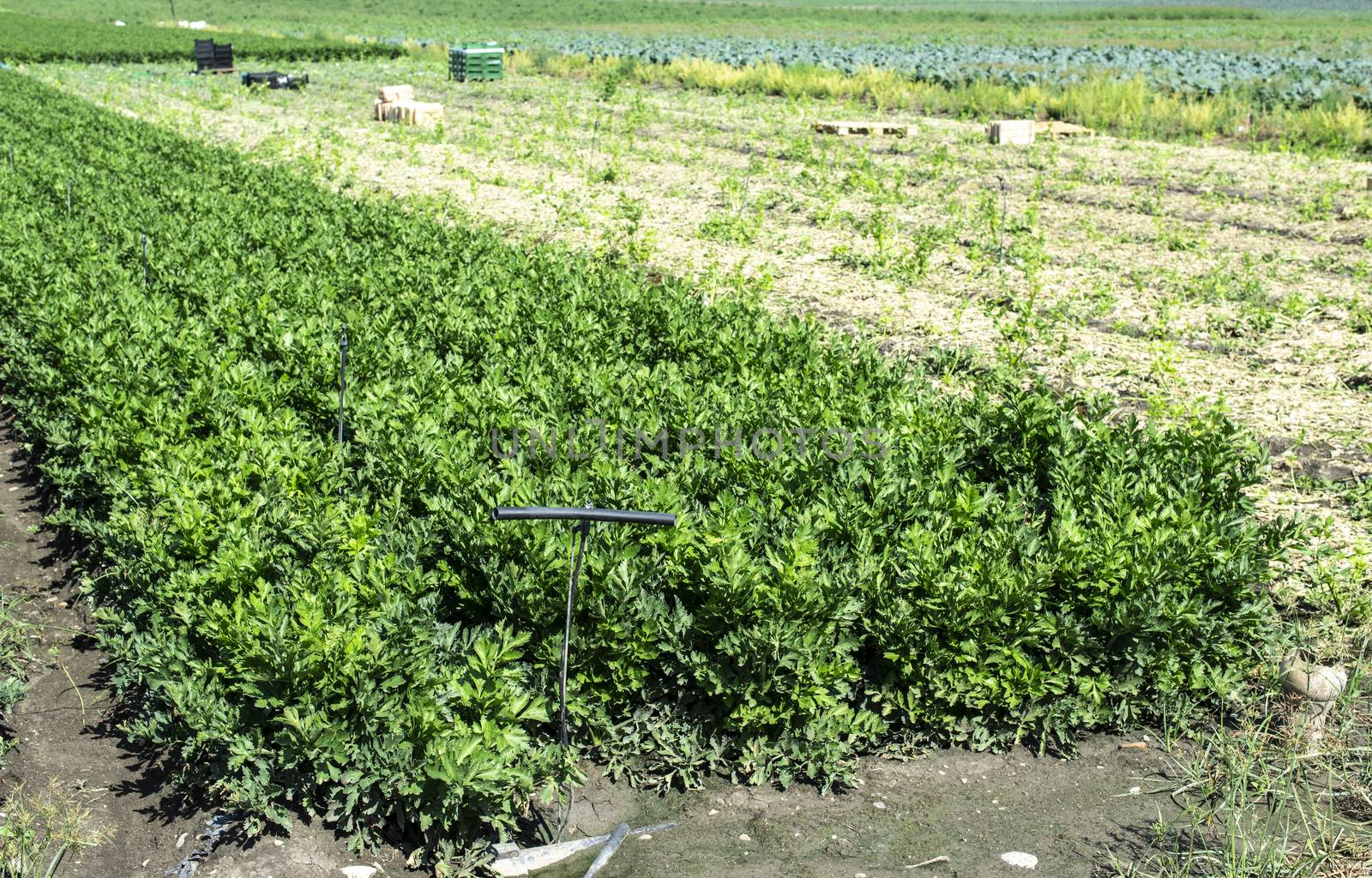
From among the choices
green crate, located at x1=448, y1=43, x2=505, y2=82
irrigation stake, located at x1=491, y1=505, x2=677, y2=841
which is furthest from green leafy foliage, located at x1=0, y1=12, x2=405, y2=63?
irrigation stake, located at x1=491, y1=505, x2=677, y2=841

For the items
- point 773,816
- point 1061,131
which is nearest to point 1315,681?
point 773,816

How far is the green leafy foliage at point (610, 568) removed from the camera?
416 centimetres

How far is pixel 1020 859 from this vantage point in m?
4.08

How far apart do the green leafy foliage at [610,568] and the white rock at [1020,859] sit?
0.63 metres

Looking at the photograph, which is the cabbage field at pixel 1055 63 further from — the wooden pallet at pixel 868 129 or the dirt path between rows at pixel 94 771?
the dirt path between rows at pixel 94 771

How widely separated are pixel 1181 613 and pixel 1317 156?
50.0ft

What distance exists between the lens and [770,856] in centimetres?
413

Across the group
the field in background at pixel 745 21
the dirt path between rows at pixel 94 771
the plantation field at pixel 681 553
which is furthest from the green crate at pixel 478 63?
the field in background at pixel 745 21

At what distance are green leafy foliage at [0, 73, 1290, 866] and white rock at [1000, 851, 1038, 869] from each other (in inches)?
24.7

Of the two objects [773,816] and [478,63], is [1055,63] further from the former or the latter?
[773,816]

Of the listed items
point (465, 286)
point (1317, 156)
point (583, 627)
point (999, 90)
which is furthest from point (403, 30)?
point (583, 627)

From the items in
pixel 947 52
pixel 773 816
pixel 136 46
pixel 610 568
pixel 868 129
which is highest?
pixel 947 52

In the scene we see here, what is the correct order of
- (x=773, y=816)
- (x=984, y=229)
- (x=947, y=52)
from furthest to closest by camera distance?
(x=947, y=52)
(x=984, y=229)
(x=773, y=816)

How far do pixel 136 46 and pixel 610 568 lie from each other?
4586 cm
